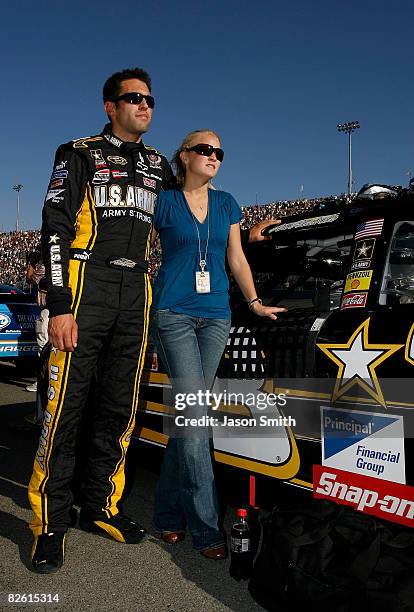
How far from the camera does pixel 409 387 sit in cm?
209

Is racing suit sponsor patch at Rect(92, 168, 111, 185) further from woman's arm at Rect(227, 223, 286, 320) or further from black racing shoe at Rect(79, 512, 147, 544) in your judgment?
black racing shoe at Rect(79, 512, 147, 544)

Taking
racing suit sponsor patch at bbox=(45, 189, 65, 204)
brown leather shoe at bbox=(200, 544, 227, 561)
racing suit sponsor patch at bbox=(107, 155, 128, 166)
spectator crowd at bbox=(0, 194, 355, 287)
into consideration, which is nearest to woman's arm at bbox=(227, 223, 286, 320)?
racing suit sponsor patch at bbox=(107, 155, 128, 166)

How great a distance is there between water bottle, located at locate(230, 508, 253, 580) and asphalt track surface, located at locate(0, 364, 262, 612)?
0.05 meters

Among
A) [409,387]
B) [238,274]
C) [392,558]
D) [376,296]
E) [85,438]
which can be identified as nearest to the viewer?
[392,558]

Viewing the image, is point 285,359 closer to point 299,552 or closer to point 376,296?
point 376,296

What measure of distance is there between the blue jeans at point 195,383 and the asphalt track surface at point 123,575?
18 cm

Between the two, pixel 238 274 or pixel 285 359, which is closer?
pixel 285 359

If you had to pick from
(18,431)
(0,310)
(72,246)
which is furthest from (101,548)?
(0,310)

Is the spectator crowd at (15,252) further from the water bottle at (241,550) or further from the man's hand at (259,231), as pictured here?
the water bottle at (241,550)

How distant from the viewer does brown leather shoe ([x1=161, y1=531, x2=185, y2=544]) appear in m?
2.84

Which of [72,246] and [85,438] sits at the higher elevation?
[72,246]

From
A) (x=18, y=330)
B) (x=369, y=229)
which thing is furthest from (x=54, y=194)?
(x=18, y=330)

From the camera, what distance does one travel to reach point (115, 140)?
2.81m

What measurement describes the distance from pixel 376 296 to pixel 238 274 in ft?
2.71
